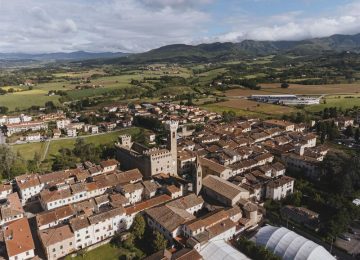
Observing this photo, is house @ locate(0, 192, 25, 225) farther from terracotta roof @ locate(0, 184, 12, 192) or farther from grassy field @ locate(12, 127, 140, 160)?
grassy field @ locate(12, 127, 140, 160)

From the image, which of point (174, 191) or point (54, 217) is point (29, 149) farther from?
point (174, 191)

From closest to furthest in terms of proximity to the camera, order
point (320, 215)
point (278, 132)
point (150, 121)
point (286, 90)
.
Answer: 1. point (320, 215)
2. point (278, 132)
3. point (150, 121)
4. point (286, 90)

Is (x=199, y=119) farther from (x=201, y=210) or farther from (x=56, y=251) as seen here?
(x=56, y=251)

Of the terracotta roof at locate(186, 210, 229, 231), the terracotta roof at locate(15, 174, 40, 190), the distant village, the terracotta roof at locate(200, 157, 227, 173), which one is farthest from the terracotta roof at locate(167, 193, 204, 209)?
the terracotta roof at locate(15, 174, 40, 190)

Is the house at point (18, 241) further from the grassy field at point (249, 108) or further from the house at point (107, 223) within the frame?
the grassy field at point (249, 108)

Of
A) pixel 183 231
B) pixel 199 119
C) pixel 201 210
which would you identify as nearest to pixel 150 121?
pixel 199 119

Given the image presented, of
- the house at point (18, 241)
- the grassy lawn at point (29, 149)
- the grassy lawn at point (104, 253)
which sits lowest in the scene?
the grassy lawn at point (29, 149)

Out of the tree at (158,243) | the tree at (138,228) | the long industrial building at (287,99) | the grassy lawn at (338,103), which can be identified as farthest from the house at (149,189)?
the long industrial building at (287,99)
